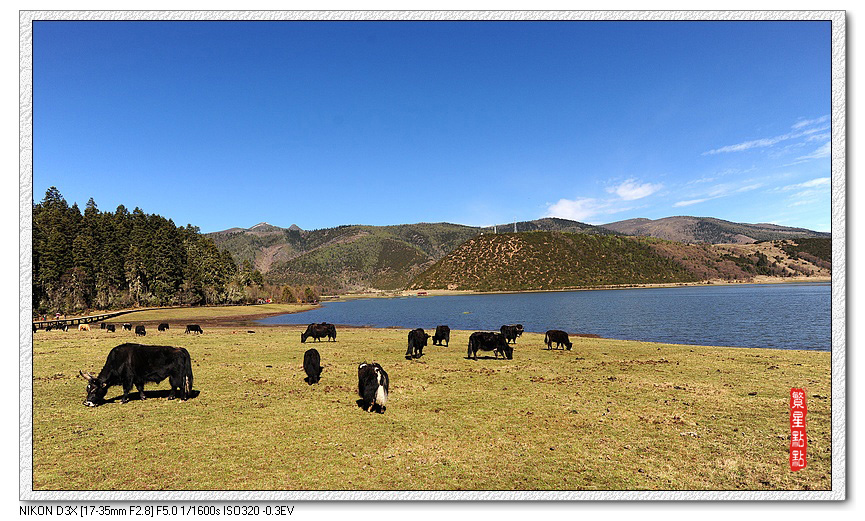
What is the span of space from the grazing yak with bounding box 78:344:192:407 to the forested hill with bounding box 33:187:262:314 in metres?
57.9

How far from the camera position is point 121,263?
79.1 meters

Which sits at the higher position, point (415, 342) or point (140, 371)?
point (140, 371)

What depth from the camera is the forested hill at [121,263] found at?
62969mm

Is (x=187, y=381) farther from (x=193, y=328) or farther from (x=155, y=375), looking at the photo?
(x=193, y=328)

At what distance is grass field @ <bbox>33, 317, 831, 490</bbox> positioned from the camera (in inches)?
282

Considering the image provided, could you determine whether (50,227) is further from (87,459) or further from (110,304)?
(87,459)

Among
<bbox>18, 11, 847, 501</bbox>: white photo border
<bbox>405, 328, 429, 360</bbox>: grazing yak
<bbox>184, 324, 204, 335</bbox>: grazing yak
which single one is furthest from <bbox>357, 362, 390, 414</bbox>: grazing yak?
<bbox>184, 324, 204, 335</bbox>: grazing yak

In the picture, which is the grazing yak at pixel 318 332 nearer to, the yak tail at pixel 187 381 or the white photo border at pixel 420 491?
the yak tail at pixel 187 381

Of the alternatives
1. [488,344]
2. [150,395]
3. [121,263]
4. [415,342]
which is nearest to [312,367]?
[150,395]

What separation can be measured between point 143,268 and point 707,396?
100m

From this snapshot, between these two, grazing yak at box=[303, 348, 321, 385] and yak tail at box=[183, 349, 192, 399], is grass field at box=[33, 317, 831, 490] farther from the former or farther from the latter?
yak tail at box=[183, 349, 192, 399]

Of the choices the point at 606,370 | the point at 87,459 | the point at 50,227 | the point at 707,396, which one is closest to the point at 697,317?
the point at 606,370

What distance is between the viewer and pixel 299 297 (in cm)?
14375

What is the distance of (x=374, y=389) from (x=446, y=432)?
3072mm
